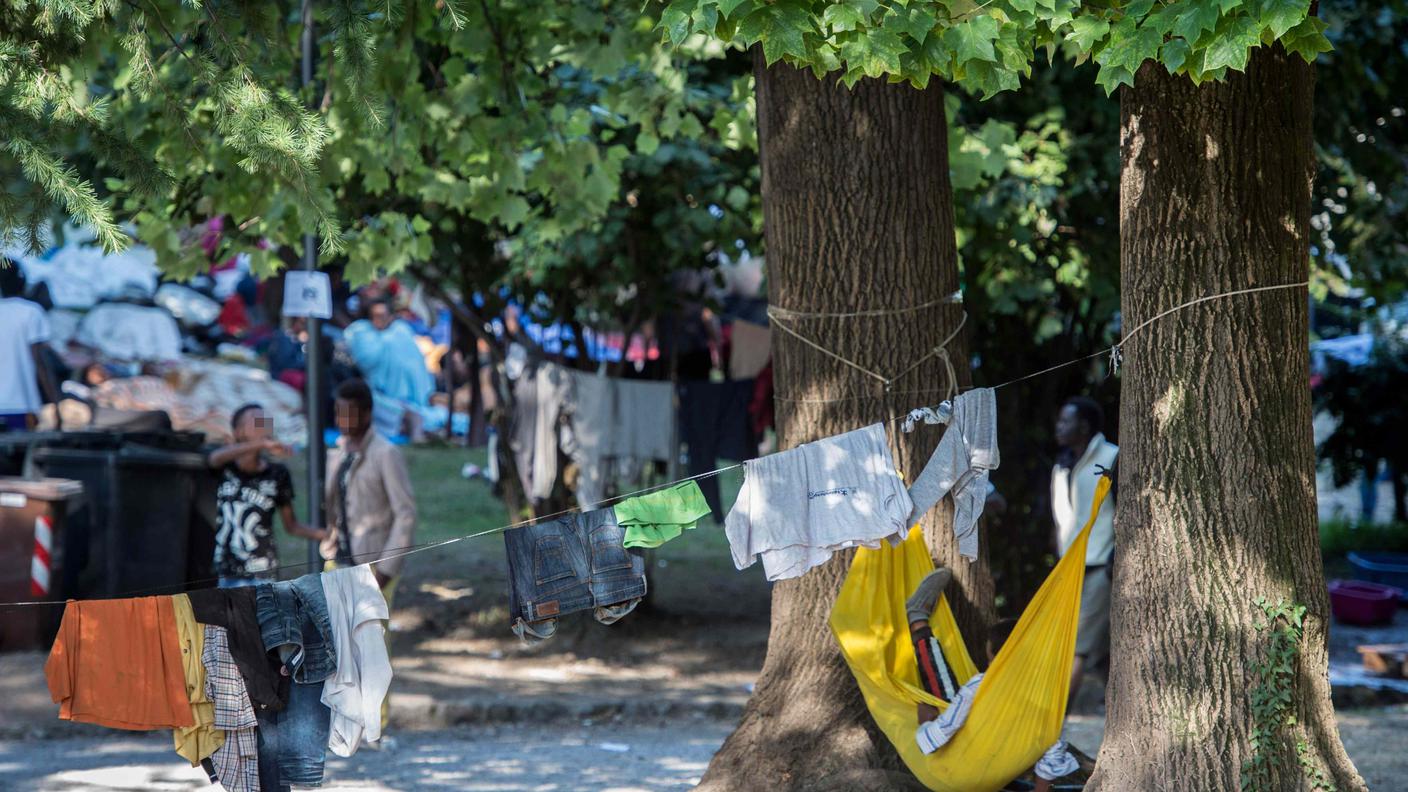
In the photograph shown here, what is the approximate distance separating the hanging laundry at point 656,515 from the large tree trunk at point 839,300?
73 cm

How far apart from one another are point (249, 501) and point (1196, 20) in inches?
216

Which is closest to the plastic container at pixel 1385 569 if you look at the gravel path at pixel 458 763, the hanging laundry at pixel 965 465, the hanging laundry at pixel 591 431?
the hanging laundry at pixel 591 431

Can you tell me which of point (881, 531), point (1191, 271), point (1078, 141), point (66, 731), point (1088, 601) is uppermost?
point (1078, 141)

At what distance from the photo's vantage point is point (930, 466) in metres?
5.47

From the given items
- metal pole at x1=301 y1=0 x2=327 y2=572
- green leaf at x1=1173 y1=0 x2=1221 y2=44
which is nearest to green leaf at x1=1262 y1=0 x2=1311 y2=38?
green leaf at x1=1173 y1=0 x2=1221 y2=44

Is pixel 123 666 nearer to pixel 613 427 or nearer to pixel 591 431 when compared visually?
pixel 591 431

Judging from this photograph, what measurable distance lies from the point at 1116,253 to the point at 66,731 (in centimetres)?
668

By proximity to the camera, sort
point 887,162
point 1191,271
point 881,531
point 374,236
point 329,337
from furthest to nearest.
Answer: point 329,337 < point 374,236 < point 887,162 < point 881,531 < point 1191,271

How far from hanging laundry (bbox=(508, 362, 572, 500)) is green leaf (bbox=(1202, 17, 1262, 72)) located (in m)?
6.98

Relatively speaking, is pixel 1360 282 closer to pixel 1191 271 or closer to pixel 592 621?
pixel 592 621

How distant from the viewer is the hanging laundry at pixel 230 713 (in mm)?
5184

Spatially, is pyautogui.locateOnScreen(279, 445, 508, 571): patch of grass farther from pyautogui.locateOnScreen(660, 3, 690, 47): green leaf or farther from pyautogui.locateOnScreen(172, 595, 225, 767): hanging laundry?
pyautogui.locateOnScreen(660, 3, 690, 47): green leaf

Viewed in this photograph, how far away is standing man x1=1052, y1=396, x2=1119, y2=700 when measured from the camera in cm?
717

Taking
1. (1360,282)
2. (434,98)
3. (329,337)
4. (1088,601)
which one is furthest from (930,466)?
(329,337)
